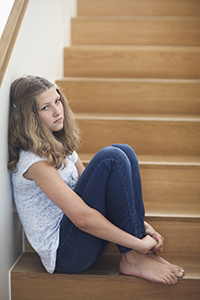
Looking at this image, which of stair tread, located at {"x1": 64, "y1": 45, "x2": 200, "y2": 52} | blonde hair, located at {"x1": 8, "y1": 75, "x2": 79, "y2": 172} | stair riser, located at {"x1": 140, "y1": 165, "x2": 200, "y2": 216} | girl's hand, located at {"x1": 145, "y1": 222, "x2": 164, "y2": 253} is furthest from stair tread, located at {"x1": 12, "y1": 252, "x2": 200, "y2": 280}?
stair tread, located at {"x1": 64, "y1": 45, "x2": 200, "y2": 52}

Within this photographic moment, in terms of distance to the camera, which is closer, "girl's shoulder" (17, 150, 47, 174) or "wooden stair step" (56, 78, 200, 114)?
"girl's shoulder" (17, 150, 47, 174)

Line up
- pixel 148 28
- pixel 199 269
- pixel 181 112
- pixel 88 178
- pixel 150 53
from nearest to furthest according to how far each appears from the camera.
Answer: pixel 88 178, pixel 199 269, pixel 181 112, pixel 150 53, pixel 148 28

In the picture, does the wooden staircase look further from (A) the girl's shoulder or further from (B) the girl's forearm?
(A) the girl's shoulder

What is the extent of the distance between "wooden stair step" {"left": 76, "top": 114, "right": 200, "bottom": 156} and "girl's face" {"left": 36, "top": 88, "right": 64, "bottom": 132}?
0.51 metres

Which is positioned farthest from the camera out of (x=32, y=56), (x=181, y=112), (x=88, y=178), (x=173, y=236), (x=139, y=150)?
(x=181, y=112)

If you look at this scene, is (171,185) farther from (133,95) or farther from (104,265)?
(133,95)

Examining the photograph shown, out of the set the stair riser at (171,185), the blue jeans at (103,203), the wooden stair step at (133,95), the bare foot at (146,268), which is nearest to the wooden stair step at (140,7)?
the wooden stair step at (133,95)

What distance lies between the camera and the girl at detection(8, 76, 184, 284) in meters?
1.12

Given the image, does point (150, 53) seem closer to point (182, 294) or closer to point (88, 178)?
point (88, 178)

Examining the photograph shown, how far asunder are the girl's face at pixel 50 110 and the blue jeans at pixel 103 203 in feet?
0.70

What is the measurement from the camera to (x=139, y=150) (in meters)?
1.75

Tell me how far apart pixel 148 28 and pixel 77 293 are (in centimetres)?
178

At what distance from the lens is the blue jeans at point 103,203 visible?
3.72 ft

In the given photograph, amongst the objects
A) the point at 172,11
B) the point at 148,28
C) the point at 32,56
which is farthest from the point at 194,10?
the point at 32,56
